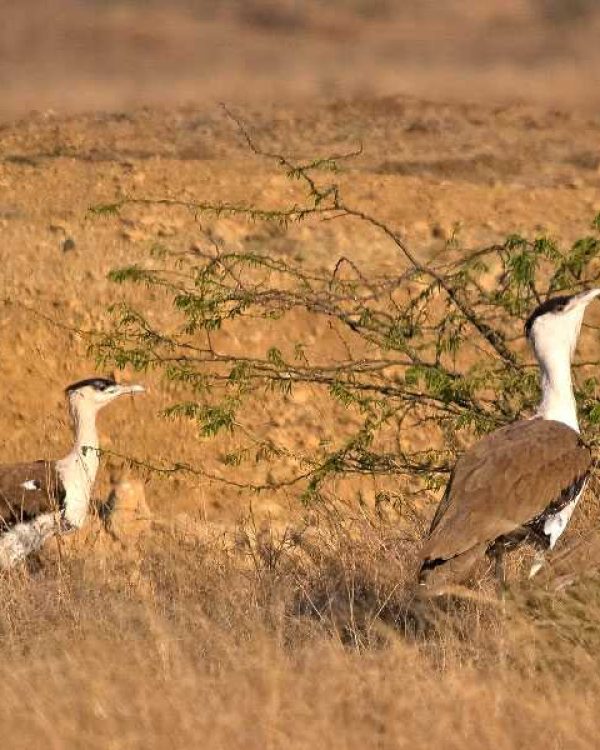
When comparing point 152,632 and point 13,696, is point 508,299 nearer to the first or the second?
point 152,632

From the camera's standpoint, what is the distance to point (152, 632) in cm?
955

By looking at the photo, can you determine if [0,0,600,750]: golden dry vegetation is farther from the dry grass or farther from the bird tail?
the bird tail

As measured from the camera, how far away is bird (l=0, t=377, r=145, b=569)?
1396 centimetres

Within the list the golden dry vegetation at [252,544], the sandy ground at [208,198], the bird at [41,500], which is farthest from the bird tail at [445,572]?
the sandy ground at [208,198]

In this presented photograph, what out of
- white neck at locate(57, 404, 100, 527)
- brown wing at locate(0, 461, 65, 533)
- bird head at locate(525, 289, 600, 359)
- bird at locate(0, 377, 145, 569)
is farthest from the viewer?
white neck at locate(57, 404, 100, 527)

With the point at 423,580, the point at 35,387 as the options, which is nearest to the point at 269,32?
the point at 35,387

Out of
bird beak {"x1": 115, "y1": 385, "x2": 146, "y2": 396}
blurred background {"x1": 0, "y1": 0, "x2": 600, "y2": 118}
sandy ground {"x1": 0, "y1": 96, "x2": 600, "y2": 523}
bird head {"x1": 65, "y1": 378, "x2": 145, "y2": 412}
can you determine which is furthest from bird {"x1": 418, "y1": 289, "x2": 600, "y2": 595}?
blurred background {"x1": 0, "y1": 0, "x2": 600, "y2": 118}

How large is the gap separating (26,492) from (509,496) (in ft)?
17.6

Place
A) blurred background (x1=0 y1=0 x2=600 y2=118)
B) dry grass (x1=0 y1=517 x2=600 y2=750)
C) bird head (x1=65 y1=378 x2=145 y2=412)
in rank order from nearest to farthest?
dry grass (x1=0 y1=517 x2=600 y2=750)
bird head (x1=65 y1=378 x2=145 y2=412)
blurred background (x1=0 y1=0 x2=600 y2=118)

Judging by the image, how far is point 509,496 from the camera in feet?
32.3

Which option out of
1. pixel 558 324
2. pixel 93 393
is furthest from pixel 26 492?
pixel 558 324

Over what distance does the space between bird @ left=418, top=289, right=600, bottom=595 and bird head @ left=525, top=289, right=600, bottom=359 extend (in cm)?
22

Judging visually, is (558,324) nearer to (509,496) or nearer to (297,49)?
(509,496)

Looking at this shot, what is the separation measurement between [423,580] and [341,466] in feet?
9.57
